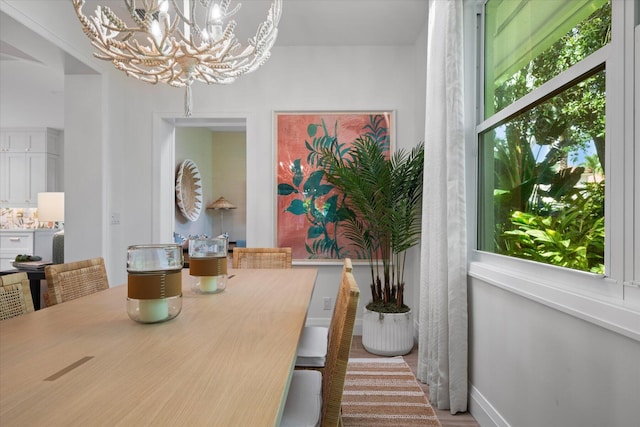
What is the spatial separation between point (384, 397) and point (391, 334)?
688 mm

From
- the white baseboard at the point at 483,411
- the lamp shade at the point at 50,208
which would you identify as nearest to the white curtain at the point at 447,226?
the white baseboard at the point at 483,411

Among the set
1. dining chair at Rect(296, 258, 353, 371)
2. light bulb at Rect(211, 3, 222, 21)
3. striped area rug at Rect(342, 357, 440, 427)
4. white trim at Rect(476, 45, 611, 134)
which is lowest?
striped area rug at Rect(342, 357, 440, 427)

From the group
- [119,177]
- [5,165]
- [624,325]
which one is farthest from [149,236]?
[5,165]

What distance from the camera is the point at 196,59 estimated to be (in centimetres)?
169

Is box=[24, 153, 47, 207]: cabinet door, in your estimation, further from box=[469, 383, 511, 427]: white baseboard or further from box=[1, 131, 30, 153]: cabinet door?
box=[469, 383, 511, 427]: white baseboard

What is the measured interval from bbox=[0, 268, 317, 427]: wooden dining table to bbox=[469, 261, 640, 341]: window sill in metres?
0.87

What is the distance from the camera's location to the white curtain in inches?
77.4

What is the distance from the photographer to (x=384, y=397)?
2139 millimetres

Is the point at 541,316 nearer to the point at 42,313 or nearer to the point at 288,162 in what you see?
the point at 42,313

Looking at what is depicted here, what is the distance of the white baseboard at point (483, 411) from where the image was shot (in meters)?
1.68

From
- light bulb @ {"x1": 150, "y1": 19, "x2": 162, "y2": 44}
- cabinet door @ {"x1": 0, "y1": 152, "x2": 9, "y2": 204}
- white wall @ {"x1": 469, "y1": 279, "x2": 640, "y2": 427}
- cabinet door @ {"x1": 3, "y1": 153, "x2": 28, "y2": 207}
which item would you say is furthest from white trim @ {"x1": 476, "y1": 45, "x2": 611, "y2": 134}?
cabinet door @ {"x1": 0, "y1": 152, "x2": 9, "y2": 204}

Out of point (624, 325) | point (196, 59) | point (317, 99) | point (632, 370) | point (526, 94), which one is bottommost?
point (632, 370)

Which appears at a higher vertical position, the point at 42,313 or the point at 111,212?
the point at 111,212

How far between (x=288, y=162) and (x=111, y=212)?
1620 millimetres
